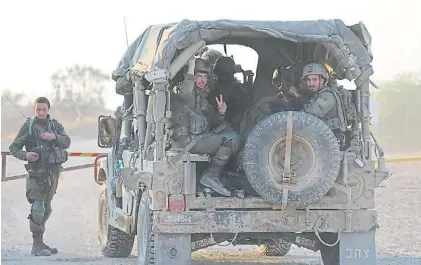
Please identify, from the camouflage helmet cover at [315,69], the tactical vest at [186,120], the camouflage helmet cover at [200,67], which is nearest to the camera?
the tactical vest at [186,120]

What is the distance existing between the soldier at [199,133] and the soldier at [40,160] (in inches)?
120

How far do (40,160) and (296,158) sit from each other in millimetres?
4389

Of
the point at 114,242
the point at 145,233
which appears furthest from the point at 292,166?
the point at 114,242

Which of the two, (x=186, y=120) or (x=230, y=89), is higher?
(x=230, y=89)

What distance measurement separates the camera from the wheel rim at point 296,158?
29.7 feet

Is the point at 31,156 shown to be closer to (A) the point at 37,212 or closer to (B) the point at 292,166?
(A) the point at 37,212

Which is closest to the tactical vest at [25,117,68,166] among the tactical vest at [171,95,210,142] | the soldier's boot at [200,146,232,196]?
the tactical vest at [171,95,210,142]

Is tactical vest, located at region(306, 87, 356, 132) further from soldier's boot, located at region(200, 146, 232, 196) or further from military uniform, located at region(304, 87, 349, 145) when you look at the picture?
soldier's boot, located at region(200, 146, 232, 196)

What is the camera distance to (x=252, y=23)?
30.2 feet

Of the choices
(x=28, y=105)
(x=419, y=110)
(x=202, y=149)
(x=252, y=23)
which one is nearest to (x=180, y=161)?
(x=202, y=149)

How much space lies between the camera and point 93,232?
15711 millimetres

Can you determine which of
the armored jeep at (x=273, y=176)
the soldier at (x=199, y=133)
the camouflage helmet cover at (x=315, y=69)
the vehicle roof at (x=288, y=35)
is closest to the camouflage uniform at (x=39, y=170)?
the armored jeep at (x=273, y=176)

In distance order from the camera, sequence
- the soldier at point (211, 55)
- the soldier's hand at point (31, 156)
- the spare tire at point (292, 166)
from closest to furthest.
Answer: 1. the spare tire at point (292, 166)
2. the soldier at point (211, 55)
3. the soldier's hand at point (31, 156)

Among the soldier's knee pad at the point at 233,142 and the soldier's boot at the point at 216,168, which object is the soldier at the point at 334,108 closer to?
the soldier's knee pad at the point at 233,142
